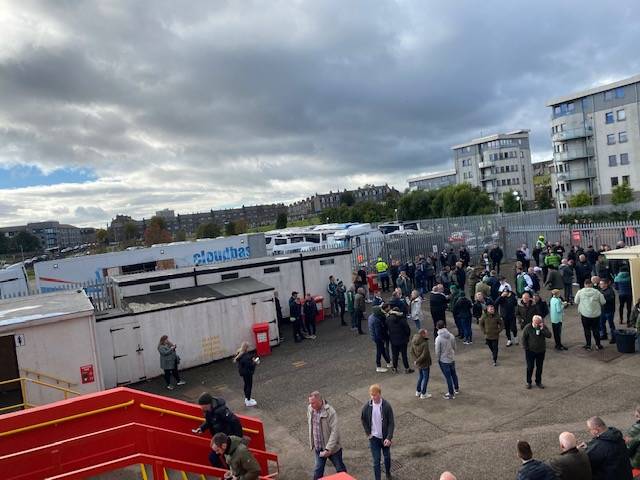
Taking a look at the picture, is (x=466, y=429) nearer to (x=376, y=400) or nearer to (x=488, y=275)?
(x=376, y=400)

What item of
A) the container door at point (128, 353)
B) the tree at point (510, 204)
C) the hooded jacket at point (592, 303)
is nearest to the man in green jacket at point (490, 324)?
the hooded jacket at point (592, 303)

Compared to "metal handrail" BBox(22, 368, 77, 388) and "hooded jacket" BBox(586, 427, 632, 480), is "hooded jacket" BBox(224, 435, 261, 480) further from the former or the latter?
"metal handrail" BBox(22, 368, 77, 388)

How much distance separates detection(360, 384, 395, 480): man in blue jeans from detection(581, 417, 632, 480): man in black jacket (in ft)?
8.95

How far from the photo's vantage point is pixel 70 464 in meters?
7.18

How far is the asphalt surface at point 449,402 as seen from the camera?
27.0 ft

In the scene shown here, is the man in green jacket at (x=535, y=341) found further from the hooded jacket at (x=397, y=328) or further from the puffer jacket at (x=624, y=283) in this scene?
the puffer jacket at (x=624, y=283)

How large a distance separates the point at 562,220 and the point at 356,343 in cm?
3564

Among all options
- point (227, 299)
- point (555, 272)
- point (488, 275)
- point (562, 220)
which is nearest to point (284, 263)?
point (227, 299)

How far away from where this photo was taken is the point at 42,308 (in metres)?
12.7

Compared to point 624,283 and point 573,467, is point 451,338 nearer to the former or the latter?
point 573,467

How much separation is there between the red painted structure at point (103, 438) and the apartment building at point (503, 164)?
87.8 metres

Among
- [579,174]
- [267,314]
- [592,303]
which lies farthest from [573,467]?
[579,174]

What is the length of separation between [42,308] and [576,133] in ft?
211

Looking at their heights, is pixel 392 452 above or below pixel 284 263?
below
